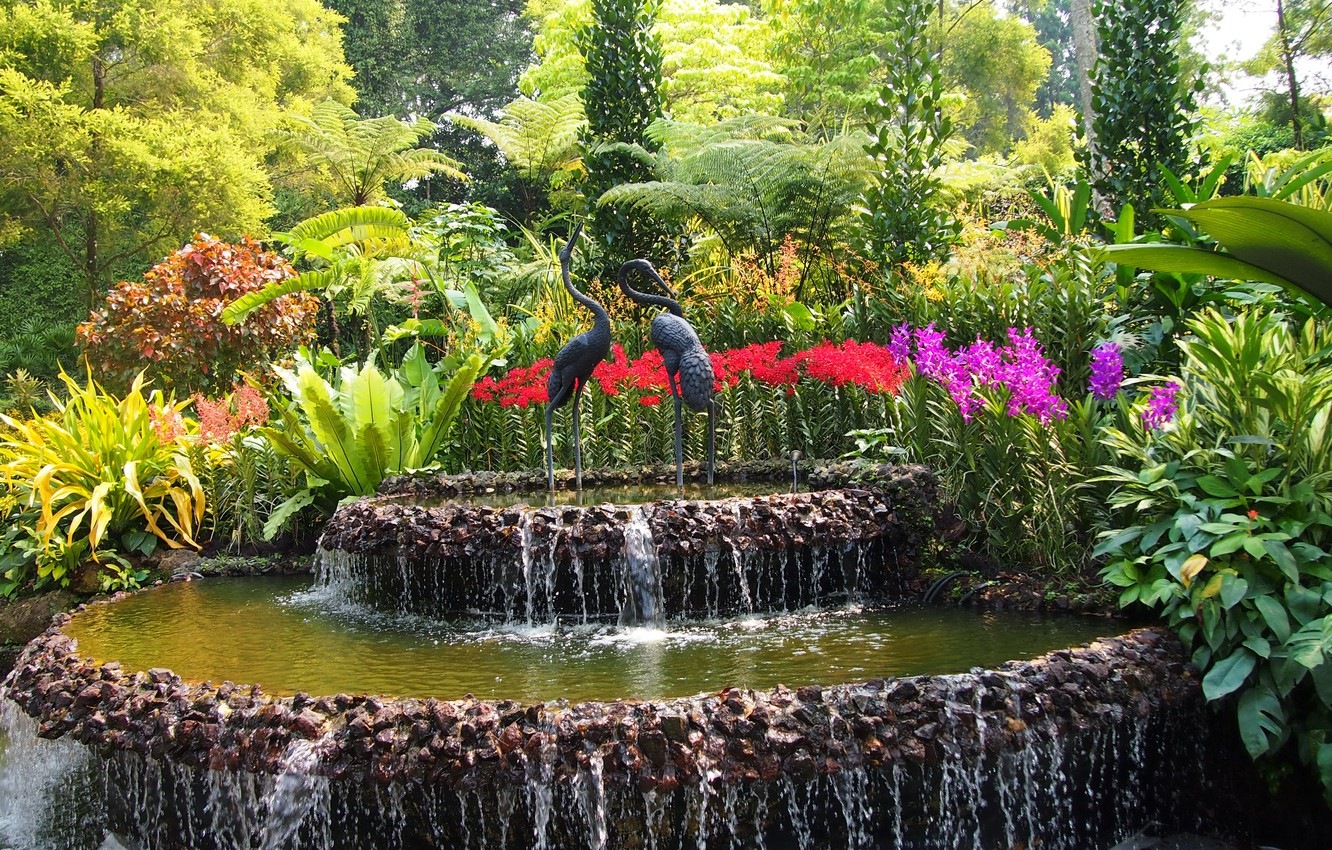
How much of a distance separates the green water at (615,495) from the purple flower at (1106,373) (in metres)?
1.69

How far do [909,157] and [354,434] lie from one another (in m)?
4.76

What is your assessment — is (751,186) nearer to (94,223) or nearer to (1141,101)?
(1141,101)

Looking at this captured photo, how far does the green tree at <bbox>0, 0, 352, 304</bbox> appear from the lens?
1258 centimetres

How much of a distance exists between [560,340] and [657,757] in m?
5.29

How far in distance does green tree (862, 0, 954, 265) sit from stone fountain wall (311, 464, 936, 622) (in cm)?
321

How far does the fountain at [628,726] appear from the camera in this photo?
9.25 feet

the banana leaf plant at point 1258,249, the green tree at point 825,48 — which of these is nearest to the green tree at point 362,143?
the green tree at point 825,48

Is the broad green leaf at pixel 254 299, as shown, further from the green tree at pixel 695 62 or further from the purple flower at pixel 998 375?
the green tree at pixel 695 62

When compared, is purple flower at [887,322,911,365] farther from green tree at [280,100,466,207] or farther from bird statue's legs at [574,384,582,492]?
green tree at [280,100,466,207]

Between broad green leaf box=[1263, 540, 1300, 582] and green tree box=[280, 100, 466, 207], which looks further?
green tree box=[280, 100, 466, 207]

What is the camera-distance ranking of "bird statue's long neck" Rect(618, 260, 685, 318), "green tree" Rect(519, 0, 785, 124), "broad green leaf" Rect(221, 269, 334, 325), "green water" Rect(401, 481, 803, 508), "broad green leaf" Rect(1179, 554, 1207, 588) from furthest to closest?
"green tree" Rect(519, 0, 785, 124) < "broad green leaf" Rect(221, 269, 334, 325) < "green water" Rect(401, 481, 803, 508) < "bird statue's long neck" Rect(618, 260, 685, 318) < "broad green leaf" Rect(1179, 554, 1207, 588)

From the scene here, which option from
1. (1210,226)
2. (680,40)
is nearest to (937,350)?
(1210,226)

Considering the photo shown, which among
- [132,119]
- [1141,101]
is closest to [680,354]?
[1141,101]

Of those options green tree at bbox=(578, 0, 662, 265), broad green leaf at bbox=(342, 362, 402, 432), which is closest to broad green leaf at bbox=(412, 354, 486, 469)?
broad green leaf at bbox=(342, 362, 402, 432)
